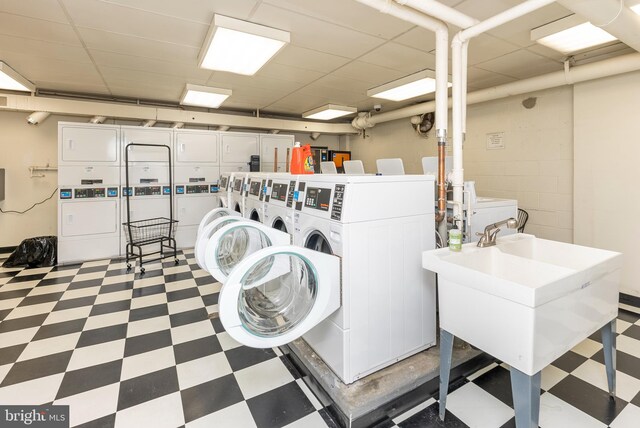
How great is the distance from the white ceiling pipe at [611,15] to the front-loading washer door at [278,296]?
2103 mm

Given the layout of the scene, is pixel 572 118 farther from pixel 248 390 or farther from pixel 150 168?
pixel 150 168

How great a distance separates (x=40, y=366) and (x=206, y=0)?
2873mm

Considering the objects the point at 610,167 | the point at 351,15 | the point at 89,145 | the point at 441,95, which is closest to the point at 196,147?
the point at 89,145

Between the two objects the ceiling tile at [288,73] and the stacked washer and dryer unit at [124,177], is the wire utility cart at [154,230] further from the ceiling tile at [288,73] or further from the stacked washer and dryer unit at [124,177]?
the ceiling tile at [288,73]

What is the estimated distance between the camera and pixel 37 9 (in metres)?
2.44

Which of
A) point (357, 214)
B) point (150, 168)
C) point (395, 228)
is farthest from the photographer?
point (150, 168)

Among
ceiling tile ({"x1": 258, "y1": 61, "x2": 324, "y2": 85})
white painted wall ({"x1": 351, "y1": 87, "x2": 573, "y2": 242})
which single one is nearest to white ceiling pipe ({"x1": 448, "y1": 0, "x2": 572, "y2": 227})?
ceiling tile ({"x1": 258, "y1": 61, "x2": 324, "y2": 85})

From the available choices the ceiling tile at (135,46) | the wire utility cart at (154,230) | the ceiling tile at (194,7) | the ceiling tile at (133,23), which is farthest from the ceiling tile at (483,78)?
the wire utility cart at (154,230)

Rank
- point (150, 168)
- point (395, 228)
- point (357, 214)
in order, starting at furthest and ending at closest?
point (150, 168), point (395, 228), point (357, 214)

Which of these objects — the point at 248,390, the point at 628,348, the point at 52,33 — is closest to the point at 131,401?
the point at 248,390

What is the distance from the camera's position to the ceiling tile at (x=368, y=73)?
3.76 meters

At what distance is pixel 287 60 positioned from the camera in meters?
3.58

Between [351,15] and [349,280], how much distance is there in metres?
2.12

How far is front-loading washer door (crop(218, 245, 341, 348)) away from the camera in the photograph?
154 cm
